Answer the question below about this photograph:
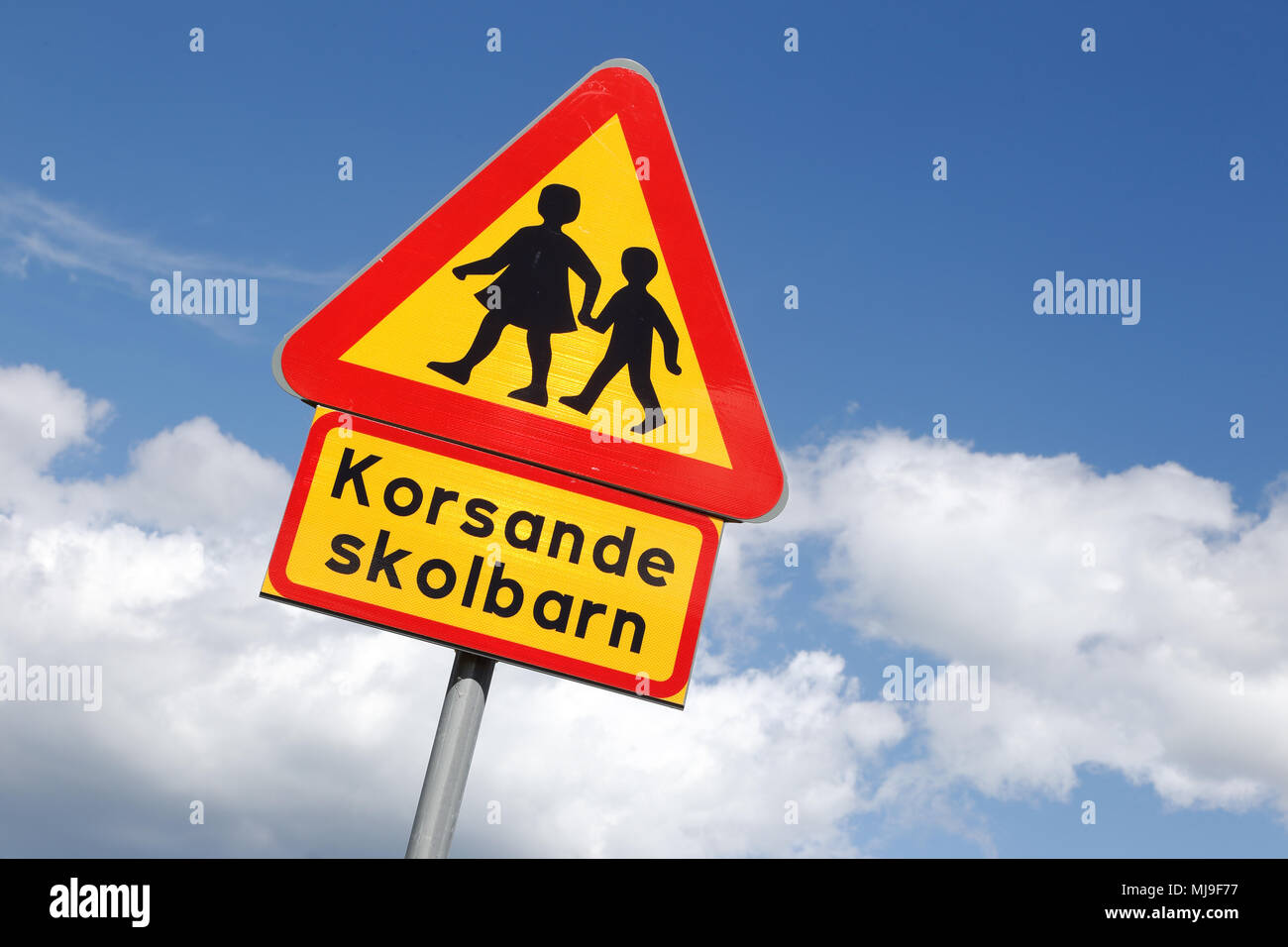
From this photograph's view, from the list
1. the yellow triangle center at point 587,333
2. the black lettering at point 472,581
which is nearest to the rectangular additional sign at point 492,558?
the black lettering at point 472,581

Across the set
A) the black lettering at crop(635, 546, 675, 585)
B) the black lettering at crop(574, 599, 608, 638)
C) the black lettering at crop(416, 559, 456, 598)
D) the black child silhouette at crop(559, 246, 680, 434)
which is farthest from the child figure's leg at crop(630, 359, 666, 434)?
the black lettering at crop(416, 559, 456, 598)

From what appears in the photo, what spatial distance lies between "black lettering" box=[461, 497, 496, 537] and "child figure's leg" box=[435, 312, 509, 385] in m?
0.28

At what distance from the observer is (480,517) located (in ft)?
6.75

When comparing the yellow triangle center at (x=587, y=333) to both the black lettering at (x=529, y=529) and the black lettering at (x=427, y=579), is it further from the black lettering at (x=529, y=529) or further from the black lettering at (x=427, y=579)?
the black lettering at (x=427, y=579)

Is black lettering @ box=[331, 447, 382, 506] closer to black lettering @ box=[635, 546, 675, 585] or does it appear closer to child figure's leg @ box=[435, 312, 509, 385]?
child figure's leg @ box=[435, 312, 509, 385]

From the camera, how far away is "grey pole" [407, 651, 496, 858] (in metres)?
1.78

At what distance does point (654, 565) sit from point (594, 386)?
1.39ft

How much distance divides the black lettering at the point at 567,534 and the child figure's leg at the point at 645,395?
267mm

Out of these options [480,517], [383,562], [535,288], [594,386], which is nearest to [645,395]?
[594,386]

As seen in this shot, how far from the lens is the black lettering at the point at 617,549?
2.08 metres
